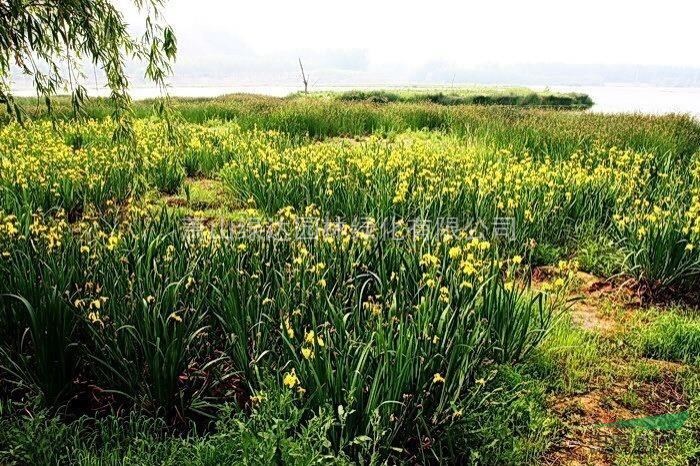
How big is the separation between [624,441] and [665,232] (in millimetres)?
2484

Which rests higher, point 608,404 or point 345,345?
point 345,345

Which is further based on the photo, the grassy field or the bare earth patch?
the bare earth patch

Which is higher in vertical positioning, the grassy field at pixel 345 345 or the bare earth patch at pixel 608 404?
the grassy field at pixel 345 345

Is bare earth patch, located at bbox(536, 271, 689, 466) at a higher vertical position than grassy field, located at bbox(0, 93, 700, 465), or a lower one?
lower

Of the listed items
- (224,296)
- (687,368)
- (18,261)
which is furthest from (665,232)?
(18,261)

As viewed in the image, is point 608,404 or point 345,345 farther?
point 608,404

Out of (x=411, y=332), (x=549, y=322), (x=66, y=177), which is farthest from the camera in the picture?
(x=66, y=177)

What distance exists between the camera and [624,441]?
3191 millimetres

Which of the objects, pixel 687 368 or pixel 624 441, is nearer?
pixel 624 441

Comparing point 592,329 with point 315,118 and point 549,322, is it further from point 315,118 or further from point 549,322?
point 315,118

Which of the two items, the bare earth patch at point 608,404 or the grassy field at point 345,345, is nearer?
the grassy field at point 345,345

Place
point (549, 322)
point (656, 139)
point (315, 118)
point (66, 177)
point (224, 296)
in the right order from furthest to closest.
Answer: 1. point (315, 118)
2. point (656, 139)
3. point (66, 177)
4. point (549, 322)
5. point (224, 296)

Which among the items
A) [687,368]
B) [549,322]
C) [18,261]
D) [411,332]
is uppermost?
[18,261]

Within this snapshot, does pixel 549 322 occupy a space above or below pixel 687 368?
above
